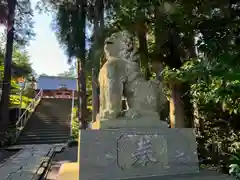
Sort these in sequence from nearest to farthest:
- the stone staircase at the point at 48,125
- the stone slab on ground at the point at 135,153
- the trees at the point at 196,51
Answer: the stone slab on ground at the point at 135,153 < the trees at the point at 196,51 < the stone staircase at the point at 48,125

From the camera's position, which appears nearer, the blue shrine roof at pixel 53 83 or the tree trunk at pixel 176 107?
the tree trunk at pixel 176 107

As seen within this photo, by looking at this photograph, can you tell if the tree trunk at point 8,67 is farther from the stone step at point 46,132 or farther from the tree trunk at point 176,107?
the tree trunk at point 176,107

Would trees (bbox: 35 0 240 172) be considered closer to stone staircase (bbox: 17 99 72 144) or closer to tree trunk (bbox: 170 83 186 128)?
tree trunk (bbox: 170 83 186 128)

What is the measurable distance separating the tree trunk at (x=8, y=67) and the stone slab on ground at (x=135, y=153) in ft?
31.2

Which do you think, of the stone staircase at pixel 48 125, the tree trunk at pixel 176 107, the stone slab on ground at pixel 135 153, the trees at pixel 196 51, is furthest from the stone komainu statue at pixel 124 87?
the stone staircase at pixel 48 125

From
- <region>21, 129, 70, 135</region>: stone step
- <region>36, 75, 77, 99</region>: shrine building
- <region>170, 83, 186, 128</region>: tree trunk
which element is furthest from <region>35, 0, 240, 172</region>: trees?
<region>36, 75, 77, 99</region>: shrine building

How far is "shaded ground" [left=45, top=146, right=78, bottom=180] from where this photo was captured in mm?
5352

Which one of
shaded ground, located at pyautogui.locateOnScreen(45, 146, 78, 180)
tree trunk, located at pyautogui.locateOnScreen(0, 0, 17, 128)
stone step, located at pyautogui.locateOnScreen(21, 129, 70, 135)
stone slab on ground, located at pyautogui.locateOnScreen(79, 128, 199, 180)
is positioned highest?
tree trunk, located at pyautogui.locateOnScreen(0, 0, 17, 128)

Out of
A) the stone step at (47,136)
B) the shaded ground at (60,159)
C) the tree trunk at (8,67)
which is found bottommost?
the shaded ground at (60,159)

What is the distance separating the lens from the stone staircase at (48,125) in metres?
11.3

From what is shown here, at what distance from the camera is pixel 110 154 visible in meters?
2.96

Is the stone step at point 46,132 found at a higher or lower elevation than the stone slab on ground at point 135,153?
lower

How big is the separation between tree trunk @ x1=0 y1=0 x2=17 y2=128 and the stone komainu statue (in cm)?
899

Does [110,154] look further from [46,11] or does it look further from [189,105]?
[46,11]
